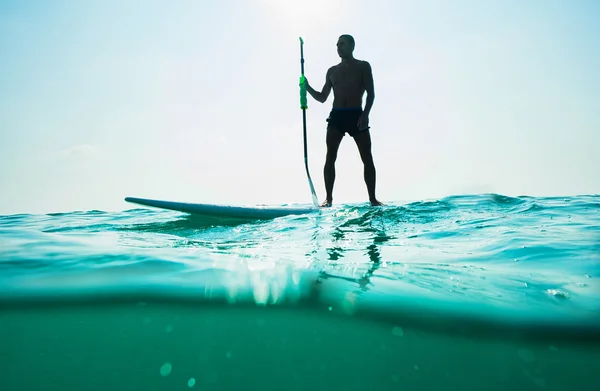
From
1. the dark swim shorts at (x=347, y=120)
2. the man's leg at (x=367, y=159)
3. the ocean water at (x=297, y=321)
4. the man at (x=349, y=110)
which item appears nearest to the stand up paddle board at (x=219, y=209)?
the man at (x=349, y=110)

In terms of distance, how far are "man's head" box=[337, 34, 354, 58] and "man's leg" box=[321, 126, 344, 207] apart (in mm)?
1287

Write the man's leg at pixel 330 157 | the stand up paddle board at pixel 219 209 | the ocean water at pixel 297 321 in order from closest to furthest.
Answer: the ocean water at pixel 297 321
the stand up paddle board at pixel 219 209
the man's leg at pixel 330 157

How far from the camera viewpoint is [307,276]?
2.13 metres

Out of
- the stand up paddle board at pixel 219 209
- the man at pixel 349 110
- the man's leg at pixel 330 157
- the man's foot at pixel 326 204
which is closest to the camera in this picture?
the stand up paddle board at pixel 219 209

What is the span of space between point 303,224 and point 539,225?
2.57 metres

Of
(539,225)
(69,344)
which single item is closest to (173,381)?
(69,344)

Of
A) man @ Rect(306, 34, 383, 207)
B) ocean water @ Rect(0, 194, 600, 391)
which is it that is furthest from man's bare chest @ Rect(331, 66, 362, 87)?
ocean water @ Rect(0, 194, 600, 391)

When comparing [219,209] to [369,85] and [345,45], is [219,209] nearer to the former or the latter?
[369,85]

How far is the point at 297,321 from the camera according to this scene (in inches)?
71.4

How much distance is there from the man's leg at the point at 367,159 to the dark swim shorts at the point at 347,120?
0.37ft

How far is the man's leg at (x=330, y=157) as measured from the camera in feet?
22.0

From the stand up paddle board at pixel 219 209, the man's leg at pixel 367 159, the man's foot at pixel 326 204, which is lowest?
the stand up paddle board at pixel 219 209

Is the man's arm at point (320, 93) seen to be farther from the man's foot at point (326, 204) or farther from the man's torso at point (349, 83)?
the man's foot at point (326, 204)

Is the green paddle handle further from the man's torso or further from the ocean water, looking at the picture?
the ocean water
